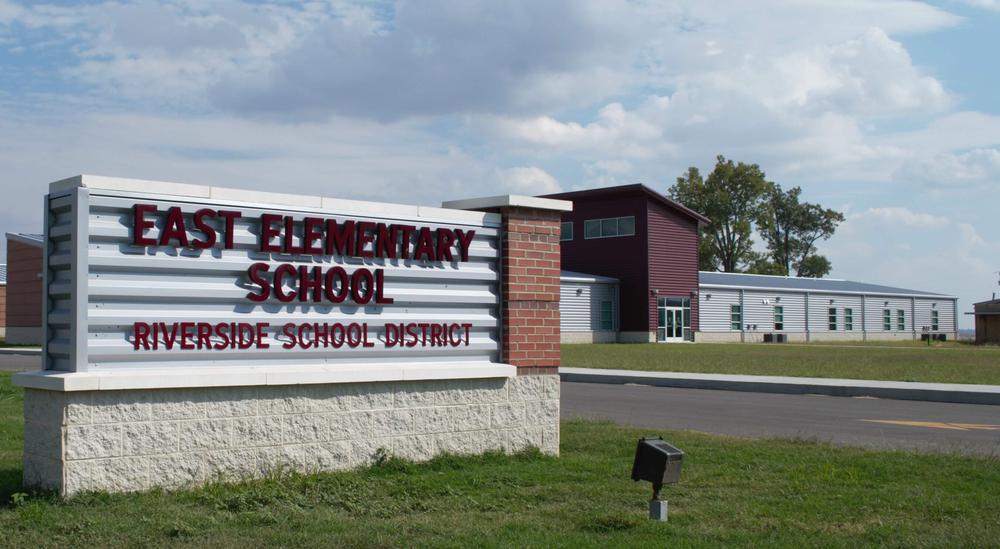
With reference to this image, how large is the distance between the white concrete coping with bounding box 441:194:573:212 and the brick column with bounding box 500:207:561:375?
6 centimetres

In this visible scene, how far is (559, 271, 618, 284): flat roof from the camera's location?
53.7 meters

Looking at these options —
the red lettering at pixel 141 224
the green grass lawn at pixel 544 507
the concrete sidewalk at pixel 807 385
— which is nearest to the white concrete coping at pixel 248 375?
the green grass lawn at pixel 544 507

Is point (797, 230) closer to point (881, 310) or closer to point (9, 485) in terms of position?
point (881, 310)

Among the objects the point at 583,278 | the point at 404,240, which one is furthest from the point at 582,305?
the point at 404,240

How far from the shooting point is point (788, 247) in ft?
329

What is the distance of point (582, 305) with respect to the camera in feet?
179

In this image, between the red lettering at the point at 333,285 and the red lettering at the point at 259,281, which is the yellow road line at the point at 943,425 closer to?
the red lettering at the point at 333,285

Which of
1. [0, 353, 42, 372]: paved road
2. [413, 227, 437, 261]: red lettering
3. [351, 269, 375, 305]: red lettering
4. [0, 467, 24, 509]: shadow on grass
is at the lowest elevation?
[0, 353, 42, 372]: paved road

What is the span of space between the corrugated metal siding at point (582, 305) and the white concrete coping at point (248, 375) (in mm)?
42602

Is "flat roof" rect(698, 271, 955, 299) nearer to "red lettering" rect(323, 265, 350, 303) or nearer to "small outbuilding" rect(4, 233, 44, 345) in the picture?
"small outbuilding" rect(4, 233, 44, 345)

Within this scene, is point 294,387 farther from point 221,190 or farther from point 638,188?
point 638,188

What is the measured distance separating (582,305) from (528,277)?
144ft

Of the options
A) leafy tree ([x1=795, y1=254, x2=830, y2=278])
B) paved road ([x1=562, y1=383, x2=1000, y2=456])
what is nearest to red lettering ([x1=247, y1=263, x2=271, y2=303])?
paved road ([x1=562, y1=383, x2=1000, y2=456])

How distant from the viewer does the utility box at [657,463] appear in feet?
23.6
